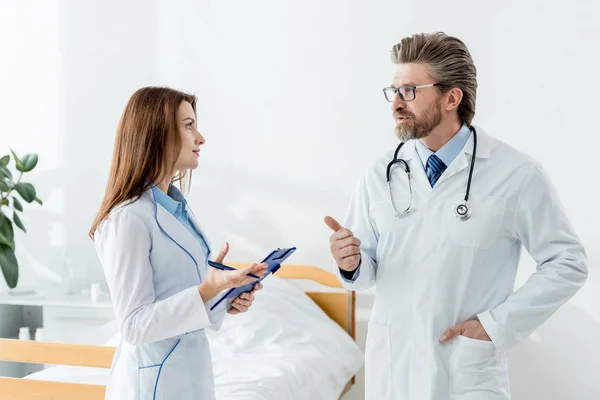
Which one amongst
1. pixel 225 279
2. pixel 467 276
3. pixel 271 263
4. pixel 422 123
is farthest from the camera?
pixel 422 123

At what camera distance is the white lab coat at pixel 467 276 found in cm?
167

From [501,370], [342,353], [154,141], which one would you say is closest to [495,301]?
[501,370]

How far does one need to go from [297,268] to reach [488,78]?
1275 millimetres

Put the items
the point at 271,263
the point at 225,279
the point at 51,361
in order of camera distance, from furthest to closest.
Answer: the point at 51,361
the point at 271,263
the point at 225,279

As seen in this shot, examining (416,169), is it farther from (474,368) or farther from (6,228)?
(6,228)

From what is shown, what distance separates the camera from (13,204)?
3.76 m

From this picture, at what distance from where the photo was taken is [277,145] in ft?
12.0

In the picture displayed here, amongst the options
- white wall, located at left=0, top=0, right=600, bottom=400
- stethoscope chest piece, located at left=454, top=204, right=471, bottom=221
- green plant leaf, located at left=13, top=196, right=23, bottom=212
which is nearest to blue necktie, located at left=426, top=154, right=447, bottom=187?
stethoscope chest piece, located at left=454, top=204, right=471, bottom=221

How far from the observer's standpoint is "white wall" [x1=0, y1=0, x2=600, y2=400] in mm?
3156

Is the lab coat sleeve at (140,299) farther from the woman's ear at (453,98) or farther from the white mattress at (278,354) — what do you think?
the white mattress at (278,354)

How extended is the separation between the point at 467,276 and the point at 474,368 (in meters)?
0.21

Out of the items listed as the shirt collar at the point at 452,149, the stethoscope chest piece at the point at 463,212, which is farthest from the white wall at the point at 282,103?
the stethoscope chest piece at the point at 463,212

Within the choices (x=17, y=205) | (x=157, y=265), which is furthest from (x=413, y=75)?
(x=17, y=205)

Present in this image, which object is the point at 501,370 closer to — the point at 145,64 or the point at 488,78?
the point at 488,78
